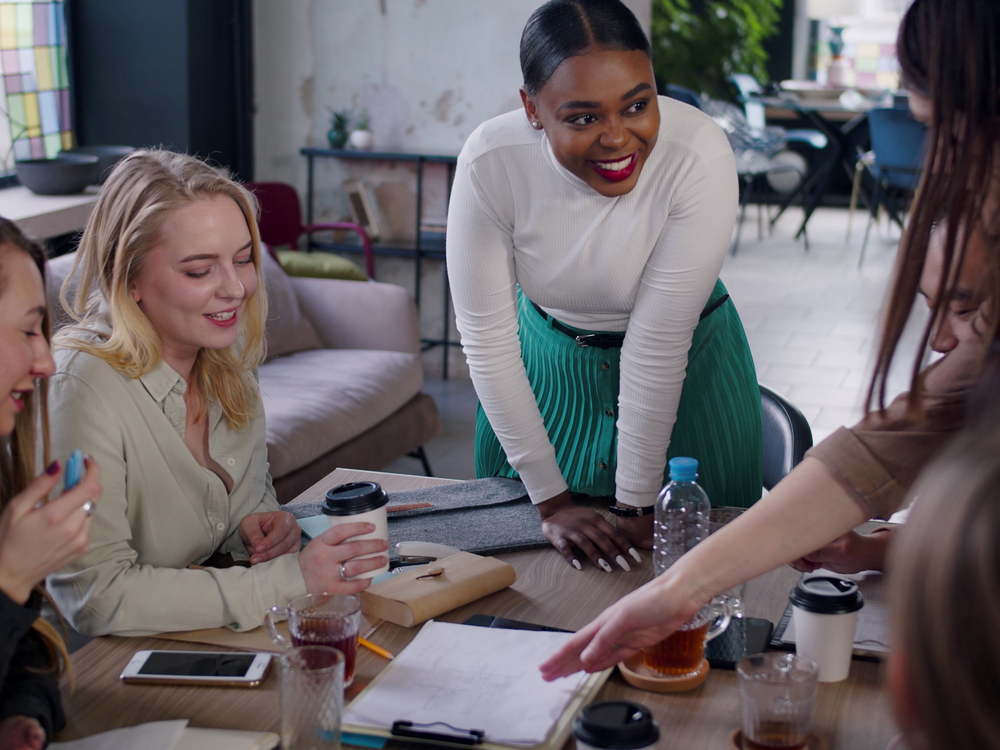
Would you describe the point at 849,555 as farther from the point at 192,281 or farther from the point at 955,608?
the point at 192,281

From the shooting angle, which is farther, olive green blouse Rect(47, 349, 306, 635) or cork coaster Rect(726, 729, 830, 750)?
olive green blouse Rect(47, 349, 306, 635)

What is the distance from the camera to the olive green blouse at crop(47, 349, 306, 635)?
1.28m

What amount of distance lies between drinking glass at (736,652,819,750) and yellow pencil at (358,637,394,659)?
0.41 meters

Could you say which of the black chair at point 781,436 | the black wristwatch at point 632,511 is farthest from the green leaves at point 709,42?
the black wristwatch at point 632,511

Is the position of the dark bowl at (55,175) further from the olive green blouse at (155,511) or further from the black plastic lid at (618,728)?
the black plastic lid at (618,728)

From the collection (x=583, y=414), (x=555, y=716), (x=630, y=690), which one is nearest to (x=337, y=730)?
(x=555, y=716)

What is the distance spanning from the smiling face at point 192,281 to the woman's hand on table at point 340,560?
0.41 m

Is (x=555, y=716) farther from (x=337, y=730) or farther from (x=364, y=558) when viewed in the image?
(x=364, y=558)

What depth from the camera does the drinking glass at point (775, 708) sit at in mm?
1001

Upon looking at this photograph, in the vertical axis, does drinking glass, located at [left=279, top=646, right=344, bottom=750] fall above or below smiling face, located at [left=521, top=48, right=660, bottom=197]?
below

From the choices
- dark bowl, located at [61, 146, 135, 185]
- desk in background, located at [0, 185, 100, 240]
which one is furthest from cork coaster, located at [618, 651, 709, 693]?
dark bowl, located at [61, 146, 135, 185]

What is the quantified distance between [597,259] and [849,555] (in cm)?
59

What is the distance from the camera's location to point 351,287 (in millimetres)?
3854

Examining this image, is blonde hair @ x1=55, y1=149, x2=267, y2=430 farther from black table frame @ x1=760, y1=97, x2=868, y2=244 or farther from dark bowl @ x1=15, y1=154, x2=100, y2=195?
black table frame @ x1=760, y1=97, x2=868, y2=244
